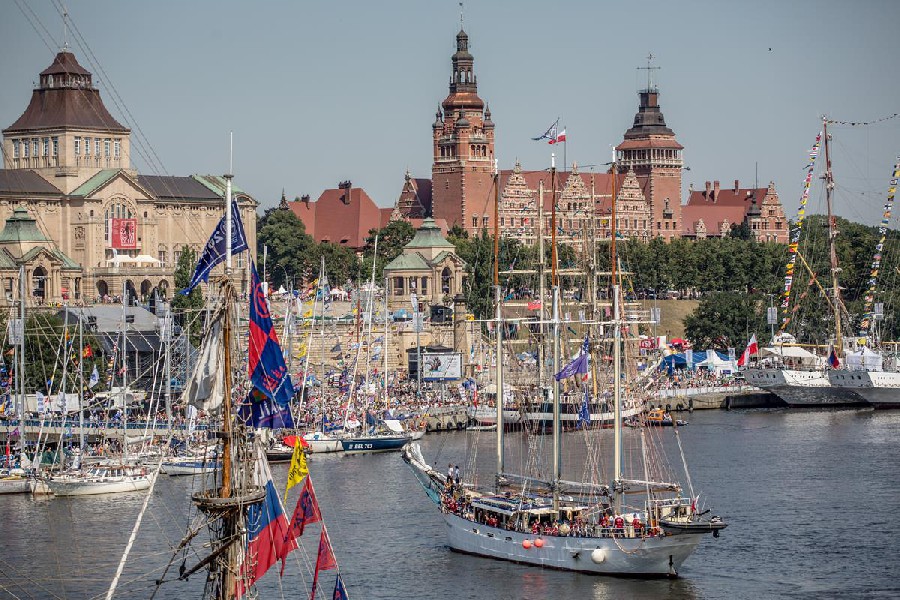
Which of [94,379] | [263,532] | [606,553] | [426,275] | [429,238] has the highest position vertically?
[429,238]

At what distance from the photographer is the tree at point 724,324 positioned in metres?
150

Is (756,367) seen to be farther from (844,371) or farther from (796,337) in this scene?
(796,337)

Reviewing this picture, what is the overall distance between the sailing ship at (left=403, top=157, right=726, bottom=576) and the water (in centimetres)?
57

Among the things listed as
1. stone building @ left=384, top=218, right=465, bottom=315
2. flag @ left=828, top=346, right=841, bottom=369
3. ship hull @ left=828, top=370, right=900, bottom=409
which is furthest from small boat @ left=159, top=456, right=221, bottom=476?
stone building @ left=384, top=218, right=465, bottom=315

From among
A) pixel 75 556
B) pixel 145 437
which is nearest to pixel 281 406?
pixel 75 556

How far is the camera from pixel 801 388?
5074 inches

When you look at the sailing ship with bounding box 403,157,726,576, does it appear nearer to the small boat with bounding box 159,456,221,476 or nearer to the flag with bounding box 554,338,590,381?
the flag with bounding box 554,338,590,381

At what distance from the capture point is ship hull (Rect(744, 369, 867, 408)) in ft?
421

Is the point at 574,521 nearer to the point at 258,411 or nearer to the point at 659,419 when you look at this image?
the point at 258,411

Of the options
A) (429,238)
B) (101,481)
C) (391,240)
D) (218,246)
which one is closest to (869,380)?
(429,238)

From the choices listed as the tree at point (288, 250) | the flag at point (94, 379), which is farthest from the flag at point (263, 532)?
the tree at point (288, 250)

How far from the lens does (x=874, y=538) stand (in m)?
69.1

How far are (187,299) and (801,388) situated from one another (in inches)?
1670

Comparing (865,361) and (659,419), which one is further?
(865,361)
